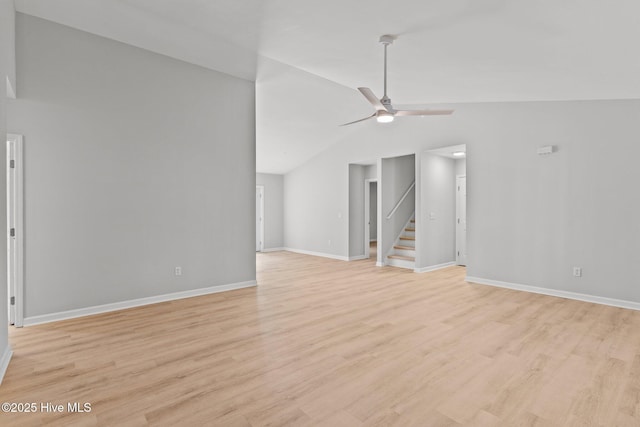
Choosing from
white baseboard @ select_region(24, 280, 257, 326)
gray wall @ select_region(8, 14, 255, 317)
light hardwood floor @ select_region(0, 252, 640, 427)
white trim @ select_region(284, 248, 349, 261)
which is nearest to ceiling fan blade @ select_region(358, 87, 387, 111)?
light hardwood floor @ select_region(0, 252, 640, 427)

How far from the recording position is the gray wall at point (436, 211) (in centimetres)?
690

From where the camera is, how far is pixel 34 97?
379 cm

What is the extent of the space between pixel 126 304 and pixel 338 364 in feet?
10.3

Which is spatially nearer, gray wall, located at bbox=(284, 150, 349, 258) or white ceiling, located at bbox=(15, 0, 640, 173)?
white ceiling, located at bbox=(15, 0, 640, 173)

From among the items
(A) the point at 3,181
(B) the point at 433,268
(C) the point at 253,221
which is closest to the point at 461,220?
(B) the point at 433,268

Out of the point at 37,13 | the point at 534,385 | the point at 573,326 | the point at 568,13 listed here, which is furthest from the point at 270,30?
the point at 573,326

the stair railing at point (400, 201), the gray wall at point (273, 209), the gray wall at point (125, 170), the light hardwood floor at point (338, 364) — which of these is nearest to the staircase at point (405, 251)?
the stair railing at point (400, 201)

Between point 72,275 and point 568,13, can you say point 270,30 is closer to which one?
point 568,13

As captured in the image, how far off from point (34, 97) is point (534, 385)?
5.64 meters

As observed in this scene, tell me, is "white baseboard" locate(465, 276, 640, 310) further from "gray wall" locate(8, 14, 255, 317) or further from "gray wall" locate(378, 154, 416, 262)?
"gray wall" locate(8, 14, 255, 317)

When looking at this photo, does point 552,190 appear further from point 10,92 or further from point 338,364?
point 10,92

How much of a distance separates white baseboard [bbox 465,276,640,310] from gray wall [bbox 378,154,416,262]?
2.16 meters

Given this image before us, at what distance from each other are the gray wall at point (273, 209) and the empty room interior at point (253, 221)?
143 inches

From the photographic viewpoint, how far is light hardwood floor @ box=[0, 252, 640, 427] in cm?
215
